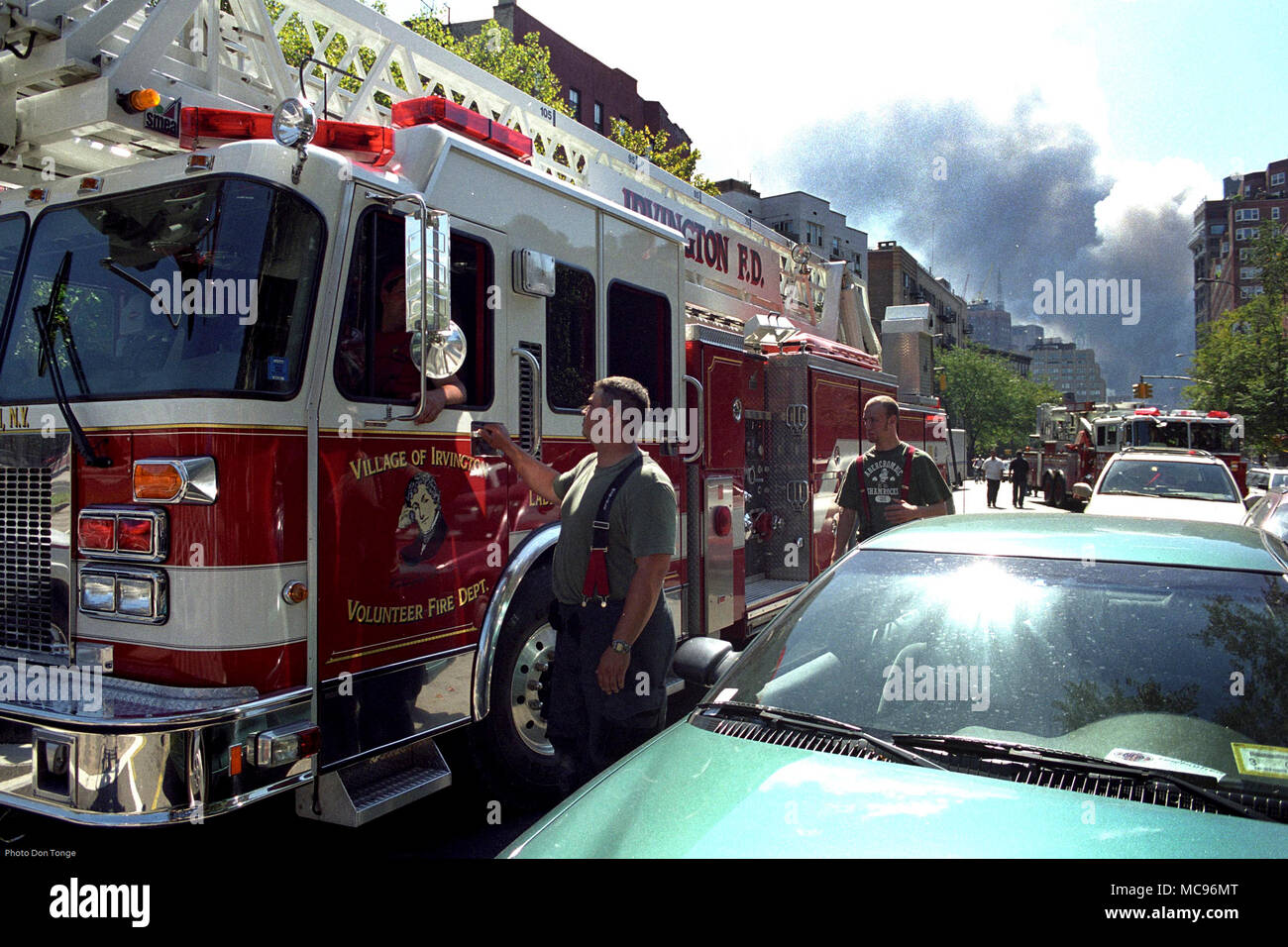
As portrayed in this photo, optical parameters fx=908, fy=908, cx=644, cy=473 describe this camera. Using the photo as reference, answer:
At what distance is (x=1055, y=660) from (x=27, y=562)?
3585 mm

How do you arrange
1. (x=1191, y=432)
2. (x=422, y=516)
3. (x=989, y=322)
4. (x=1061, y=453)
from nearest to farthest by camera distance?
1. (x=422, y=516)
2. (x=1191, y=432)
3. (x=1061, y=453)
4. (x=989, y=322)

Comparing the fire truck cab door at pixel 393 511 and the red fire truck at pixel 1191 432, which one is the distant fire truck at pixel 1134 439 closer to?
the red fire truck at pixel 1191 432

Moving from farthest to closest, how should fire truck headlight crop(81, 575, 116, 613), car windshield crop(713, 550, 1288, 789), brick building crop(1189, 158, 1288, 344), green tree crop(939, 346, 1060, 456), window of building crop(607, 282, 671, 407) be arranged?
brick building crop(1189, 158, 1288, 344), green tree crop(939, 346, 1060, 456), window of building crop(607, 282, 671, 407), fire truck headlight crop(81, 575, 116, 613), car windshield crop(713, 550, 1288, 789)

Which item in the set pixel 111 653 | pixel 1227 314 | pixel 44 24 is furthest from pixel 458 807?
pixel 1227 314

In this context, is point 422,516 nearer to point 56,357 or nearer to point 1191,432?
point 56,357

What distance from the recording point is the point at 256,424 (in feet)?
10.1

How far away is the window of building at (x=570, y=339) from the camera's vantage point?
14.9 feet

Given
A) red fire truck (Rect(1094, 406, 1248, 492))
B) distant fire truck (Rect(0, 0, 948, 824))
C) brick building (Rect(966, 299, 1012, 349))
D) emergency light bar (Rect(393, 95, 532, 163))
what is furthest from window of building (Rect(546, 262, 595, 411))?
brick building (Rect(966, 299, 1012, 349))

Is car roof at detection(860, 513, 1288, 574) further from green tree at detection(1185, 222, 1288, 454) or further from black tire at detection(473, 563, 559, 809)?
green tree at detection(1185, 222, 1288, 454)

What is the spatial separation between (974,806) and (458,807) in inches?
124

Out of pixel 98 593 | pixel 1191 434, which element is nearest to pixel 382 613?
pixel 98 593

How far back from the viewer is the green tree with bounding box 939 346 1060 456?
67062 millimetres

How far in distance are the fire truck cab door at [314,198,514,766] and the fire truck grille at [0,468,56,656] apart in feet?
3.47

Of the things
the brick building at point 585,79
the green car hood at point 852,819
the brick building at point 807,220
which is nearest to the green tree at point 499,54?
the brick building at point 585,79
